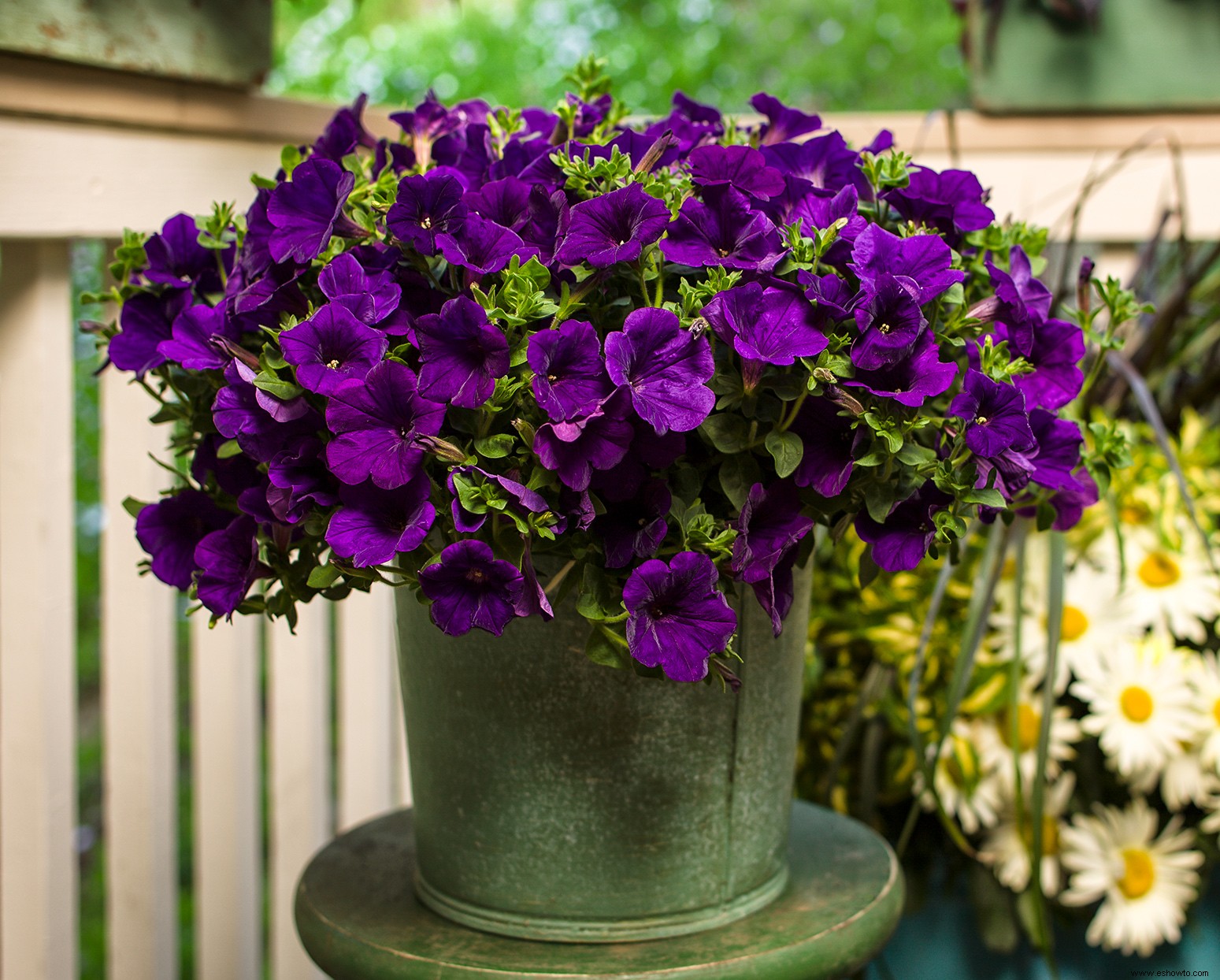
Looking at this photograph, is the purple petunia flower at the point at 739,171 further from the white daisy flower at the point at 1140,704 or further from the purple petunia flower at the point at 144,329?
the white daisy flower at the point at 1140,704

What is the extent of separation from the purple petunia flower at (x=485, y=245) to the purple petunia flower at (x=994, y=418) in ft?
0.74

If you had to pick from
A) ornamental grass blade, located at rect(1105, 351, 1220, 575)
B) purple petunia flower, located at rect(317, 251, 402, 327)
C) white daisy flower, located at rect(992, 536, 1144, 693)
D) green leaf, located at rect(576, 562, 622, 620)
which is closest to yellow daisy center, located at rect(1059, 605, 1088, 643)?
white daisy flower, located at rect(992, 536, 1144, 693)

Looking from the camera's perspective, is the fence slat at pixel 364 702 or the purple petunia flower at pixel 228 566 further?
the fence slat at pixel 364 702

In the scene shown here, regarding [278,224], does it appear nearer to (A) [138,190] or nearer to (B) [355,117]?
(B) [355,117]

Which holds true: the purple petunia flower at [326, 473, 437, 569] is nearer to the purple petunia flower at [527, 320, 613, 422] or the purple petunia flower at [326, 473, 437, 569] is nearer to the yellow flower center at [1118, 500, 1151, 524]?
the purple petunia flower at [527, 320, 613, 422]

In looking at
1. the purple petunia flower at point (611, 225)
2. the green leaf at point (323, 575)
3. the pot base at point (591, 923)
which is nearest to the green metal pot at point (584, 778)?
the pot base at point (591, 923)

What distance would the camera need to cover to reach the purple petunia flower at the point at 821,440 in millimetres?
557

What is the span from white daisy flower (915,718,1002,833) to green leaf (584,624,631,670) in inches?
22.6

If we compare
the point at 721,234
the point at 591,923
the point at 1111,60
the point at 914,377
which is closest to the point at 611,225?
the point at 721,234

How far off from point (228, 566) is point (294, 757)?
2.41 ft

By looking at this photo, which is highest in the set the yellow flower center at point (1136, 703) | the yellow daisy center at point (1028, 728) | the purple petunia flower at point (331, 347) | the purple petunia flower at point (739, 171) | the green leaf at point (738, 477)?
the purple petunia flower at point (739, 171)

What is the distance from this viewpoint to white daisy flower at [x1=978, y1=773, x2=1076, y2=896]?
998 millimetres

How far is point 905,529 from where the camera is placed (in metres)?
0.57

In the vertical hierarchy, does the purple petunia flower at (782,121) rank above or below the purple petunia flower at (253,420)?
above
